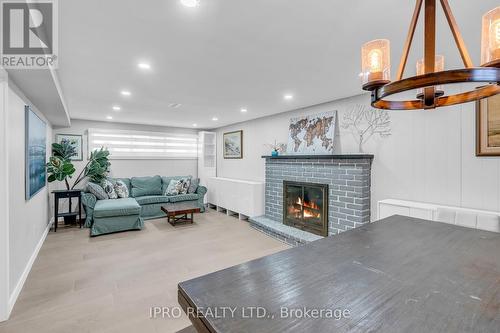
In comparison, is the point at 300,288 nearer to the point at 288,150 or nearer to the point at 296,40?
the point at 296,40

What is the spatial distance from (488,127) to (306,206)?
96.2 inches

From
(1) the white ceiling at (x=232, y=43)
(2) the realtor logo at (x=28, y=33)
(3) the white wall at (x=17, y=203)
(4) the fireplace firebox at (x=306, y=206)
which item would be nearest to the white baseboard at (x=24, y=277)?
(3) the white wall at (x=17, y=203)

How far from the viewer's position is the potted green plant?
4.33 metres

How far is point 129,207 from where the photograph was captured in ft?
14.4

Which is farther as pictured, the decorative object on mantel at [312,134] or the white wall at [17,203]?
the decorative object on mantel at [312,134]

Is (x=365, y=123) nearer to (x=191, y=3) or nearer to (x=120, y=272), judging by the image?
(x=191, y=3)

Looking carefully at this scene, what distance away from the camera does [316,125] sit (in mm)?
4102

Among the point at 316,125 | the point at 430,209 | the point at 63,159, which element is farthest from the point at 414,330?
the point at 63,159

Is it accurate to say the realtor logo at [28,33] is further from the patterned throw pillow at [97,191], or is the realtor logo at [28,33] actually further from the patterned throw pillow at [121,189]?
the patterned throw pillow at [121,189]

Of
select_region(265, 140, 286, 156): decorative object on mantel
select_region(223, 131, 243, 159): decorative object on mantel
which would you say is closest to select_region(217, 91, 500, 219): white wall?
select_region(265, 140, 286, 156): decorative object on mantel

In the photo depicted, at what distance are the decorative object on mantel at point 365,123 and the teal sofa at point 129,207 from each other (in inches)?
149

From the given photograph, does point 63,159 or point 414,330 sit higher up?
point 63,159

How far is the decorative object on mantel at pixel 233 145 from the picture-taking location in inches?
239

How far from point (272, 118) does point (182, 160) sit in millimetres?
3119
